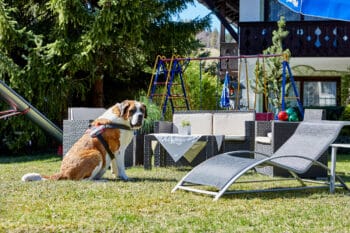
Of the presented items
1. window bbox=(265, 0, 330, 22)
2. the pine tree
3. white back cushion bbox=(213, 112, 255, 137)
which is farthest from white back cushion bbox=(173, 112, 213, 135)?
window bbox=(265, 0, 330, 22)

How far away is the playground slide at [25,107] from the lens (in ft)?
27.6

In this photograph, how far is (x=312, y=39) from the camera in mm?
14805

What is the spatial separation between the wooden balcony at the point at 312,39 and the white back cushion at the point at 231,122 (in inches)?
232

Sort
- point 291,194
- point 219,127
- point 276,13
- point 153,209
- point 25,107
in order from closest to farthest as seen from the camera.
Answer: point 153,209
point 291,194
point 25,107
point 219,127
point 276,13

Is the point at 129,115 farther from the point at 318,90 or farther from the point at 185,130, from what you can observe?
the point at 318,90

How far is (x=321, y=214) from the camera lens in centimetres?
459

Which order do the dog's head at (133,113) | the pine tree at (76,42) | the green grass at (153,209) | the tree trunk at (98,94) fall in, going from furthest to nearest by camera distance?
the tree trunk at (98,94)
the pine tree at (76,42)
the dog's head at (133,113)
the green grass at (153,209)

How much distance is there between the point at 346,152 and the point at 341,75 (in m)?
4.70

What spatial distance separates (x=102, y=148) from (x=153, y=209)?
2.14 metres

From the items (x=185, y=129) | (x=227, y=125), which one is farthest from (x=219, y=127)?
(x=185, y=129)

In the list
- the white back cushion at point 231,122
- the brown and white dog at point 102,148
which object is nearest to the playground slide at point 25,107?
the brown and white dog at point 102,148

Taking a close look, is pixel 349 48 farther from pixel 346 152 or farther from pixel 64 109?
pixel 64 109

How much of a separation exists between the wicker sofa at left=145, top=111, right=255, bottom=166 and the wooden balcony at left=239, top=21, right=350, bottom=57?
5.84 m

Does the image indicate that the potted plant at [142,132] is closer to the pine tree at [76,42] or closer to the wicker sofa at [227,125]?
the wicker sofa at [227,125]
